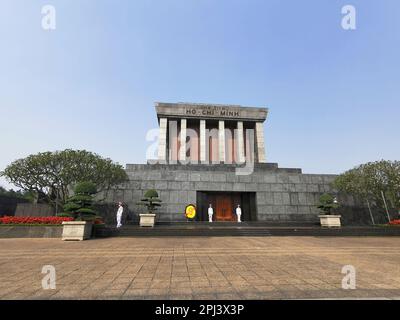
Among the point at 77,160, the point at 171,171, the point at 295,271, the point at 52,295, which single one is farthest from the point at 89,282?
the point at 171,171

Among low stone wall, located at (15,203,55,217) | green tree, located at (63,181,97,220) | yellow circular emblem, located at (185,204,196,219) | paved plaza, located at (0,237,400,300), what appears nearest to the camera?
paved plaza, located at (0,237,400,300)

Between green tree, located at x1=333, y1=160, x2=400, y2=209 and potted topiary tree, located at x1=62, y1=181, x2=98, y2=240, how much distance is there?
24.0 meters

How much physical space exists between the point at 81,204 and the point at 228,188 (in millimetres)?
15726

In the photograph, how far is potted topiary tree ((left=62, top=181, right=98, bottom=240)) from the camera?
15242 mm

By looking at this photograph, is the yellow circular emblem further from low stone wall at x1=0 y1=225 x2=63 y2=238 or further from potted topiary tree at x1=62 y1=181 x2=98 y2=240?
low stone wall at x1=0 y1=225 x2=63 y2=238

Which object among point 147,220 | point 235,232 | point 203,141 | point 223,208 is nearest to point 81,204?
point 147,220

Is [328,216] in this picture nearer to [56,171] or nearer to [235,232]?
[235,232]

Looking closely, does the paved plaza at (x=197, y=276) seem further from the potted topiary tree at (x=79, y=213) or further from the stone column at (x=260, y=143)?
the stone column at (x=260, y=143)

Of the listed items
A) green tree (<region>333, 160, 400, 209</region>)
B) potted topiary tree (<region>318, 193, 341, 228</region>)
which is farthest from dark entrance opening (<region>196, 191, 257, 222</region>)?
green tree (<region>333, 160, 400, 209</region>)

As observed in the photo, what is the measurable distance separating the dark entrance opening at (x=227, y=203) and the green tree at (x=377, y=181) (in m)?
10.3
